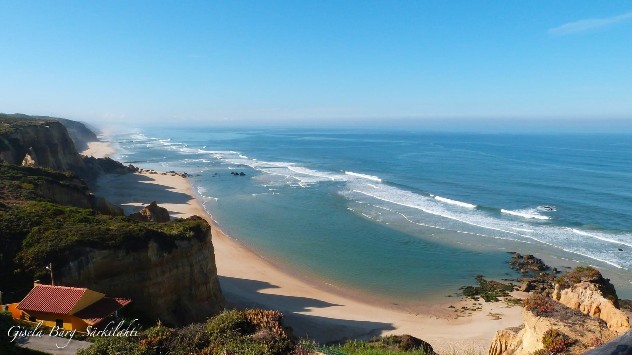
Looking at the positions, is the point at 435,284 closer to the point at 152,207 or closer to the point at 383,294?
the point at 383,294

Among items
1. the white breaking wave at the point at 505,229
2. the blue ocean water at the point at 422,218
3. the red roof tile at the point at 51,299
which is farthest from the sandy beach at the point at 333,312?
the white breaking wave at the point at 505,229

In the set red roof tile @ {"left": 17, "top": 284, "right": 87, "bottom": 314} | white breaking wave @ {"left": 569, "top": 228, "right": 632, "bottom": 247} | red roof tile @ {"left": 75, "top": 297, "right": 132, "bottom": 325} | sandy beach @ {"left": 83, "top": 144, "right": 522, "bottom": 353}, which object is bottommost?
sandy beach @ {"left": 83, "top": 144, "right": 522, "bottom": 353}

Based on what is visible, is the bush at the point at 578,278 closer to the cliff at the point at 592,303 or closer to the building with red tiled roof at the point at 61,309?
the cliff at the point at 592,303

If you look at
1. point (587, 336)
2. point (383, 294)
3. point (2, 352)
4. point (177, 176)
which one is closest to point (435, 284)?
point (383, 294)

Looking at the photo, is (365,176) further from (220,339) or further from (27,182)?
(220,339)

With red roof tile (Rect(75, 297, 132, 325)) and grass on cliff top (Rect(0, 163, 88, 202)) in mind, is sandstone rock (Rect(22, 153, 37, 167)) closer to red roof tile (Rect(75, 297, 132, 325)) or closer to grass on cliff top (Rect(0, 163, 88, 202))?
grass on cliff top (Rect(0, 163, 88, 202))

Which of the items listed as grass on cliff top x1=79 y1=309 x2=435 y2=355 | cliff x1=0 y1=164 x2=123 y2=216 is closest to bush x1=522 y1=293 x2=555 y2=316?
grass on cliff top x1=79 y1=309 x2=435 y2=355
